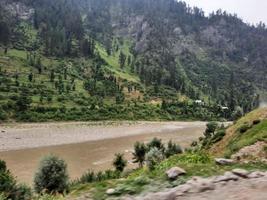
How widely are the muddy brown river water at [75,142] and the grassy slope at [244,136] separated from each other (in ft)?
100

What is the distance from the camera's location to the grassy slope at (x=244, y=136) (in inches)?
1178

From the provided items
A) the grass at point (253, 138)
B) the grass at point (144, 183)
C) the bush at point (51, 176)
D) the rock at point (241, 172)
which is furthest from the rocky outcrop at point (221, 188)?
the bush at point (51, 176)

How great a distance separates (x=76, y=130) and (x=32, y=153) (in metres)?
46.2

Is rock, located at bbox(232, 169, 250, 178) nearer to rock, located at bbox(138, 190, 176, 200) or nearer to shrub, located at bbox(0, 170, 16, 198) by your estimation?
rock, located at bbox(138, 190, 176, 200)

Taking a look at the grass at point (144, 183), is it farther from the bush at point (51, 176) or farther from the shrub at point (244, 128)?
the bush at point (51, 176)

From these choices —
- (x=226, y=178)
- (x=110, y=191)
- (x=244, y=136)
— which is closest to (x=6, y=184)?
(x=244, y=136)

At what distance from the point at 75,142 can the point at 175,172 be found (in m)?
97.1

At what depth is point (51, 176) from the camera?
4203 cm

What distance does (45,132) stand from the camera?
129500 mm

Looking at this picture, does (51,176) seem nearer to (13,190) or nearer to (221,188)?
(13,190)

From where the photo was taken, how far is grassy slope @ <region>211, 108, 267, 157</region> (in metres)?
29.9

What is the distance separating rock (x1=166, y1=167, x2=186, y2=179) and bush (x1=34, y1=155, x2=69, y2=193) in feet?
84.7

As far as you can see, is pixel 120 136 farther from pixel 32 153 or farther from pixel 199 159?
pixel 199 159

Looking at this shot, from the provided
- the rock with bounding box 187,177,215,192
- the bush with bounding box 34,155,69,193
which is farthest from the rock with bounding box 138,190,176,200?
the bush with bounding box 34,155,69,193
